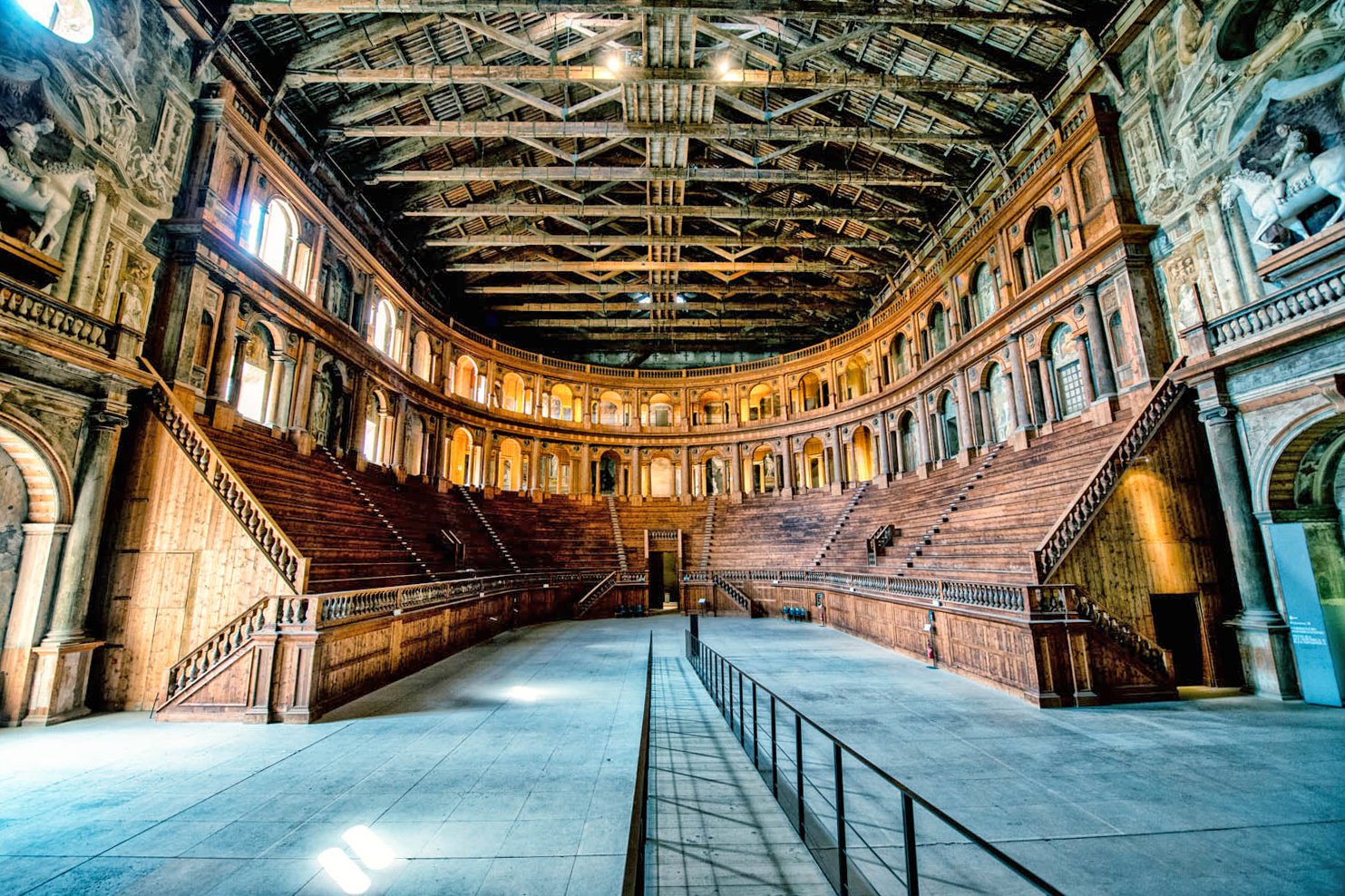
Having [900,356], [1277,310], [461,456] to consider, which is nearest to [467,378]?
[461,456]

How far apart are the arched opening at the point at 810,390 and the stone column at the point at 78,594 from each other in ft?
86.5

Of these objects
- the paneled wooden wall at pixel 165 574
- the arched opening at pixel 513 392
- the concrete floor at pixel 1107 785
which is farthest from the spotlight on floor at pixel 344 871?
the arched opening at pixel 513 392

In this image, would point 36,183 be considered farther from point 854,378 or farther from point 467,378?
point 854,378

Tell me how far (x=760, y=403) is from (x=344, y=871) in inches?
1168

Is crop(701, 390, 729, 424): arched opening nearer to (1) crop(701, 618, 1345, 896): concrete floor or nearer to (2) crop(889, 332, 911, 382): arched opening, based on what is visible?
(2) crop(889, 332, 911, 382): arched opening

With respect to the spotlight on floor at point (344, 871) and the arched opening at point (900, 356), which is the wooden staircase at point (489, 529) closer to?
the spotlight on floor at point (344, 871)

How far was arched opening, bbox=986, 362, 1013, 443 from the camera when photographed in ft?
55.5

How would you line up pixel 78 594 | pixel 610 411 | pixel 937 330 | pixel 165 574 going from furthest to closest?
1. pixel 610 411
2. pixel 937 330
3. pixel 165 574
4. pixel 78 594

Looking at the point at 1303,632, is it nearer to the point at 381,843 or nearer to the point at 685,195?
the point at 381,843

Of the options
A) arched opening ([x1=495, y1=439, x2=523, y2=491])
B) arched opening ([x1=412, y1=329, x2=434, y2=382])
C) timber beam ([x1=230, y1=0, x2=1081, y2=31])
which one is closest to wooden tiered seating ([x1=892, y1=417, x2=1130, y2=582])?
timber beam ([x1=230, y1=0, x2=1081, y2=31])

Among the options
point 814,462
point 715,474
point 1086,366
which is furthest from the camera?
point 715,474

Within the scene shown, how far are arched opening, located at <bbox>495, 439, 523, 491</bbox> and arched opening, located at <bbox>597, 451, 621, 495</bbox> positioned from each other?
5000 mm

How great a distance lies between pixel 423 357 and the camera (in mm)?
23266

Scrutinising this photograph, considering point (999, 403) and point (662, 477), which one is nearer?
point (999, 403)
